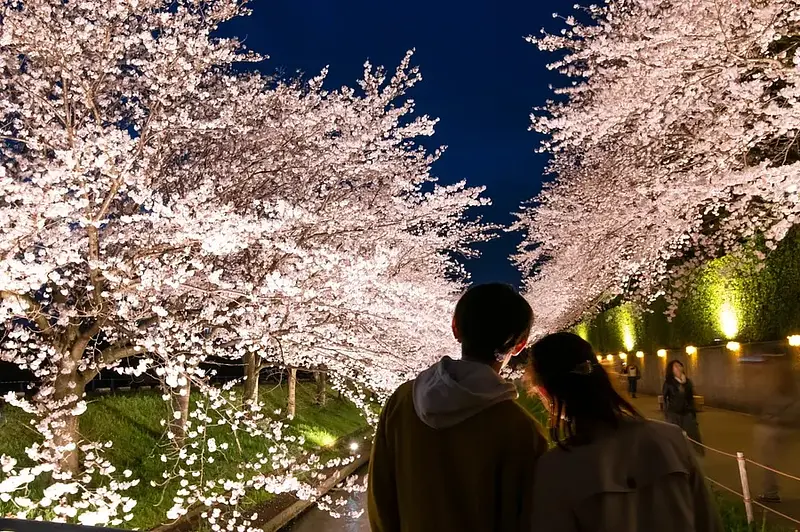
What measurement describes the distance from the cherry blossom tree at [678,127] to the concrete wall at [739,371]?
2.06 metres

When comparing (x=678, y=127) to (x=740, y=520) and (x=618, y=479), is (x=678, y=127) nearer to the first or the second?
(x=740, y=520)

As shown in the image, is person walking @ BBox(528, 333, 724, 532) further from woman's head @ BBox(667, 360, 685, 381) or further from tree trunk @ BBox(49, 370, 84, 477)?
woman's head @ BBox(667, 360, 685, 381)

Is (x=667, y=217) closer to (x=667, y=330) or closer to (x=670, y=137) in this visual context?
(x=670, y=137)

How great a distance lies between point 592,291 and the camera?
53.7 feet

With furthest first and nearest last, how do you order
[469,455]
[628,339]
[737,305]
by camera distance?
[628,339], [737,305], [469,455]

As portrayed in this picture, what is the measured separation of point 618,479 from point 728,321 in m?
15.6

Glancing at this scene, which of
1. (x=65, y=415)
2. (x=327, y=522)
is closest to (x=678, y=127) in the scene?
(x=327, y=522)

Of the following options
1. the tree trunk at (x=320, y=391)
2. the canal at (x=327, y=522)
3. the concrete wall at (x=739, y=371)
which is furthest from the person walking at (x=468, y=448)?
the tree trunk at (x=320, y=391)

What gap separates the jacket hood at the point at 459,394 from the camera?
5.41 ft

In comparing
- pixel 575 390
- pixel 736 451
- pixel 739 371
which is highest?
pixel 575 390

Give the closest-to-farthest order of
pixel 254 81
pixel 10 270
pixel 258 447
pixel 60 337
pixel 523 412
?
pixel 523 412 < pixel 10 270 < pixel 60 337 < pixel 254 81 < pixel 258 447

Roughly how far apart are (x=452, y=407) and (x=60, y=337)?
598 centimetres

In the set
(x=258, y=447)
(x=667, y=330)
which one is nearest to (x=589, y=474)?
(x=258, y=447)

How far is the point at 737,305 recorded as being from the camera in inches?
585
